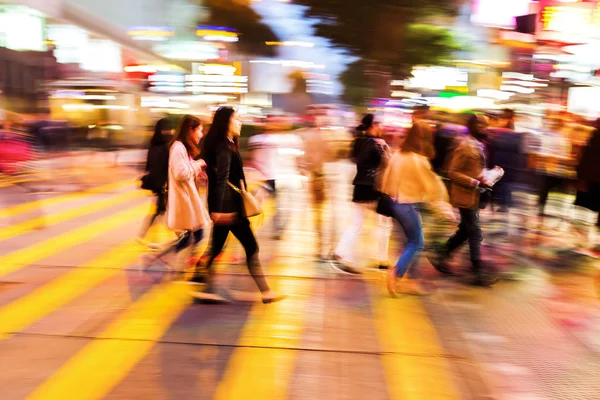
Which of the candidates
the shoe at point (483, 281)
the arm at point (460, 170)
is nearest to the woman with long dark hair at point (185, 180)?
the arm at point (460, 170)

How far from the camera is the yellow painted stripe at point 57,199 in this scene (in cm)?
988

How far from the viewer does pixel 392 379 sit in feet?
12.4

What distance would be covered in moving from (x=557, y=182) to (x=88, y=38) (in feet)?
53.8

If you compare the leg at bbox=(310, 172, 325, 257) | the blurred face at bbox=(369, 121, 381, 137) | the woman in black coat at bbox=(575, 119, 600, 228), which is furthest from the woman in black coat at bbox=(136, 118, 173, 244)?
the woman in black coat at bbox=(575, 119, 600, 228)

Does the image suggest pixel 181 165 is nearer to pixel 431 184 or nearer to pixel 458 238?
pixel 431 184

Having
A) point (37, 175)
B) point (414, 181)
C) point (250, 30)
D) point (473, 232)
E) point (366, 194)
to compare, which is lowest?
point (37, 175)

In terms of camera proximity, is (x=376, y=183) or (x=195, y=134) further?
(x=376, y=183)

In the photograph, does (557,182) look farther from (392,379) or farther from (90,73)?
(90,73)

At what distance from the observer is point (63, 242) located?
7770mm

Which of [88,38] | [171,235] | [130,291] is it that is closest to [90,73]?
[88,38]

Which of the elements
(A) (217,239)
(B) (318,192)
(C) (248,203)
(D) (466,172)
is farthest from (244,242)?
(D) (466,172)

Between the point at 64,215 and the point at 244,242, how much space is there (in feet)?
19.8

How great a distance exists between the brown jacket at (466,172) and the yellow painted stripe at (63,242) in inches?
188

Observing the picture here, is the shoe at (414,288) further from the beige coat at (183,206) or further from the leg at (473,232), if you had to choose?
the beige coat at (183,206)
